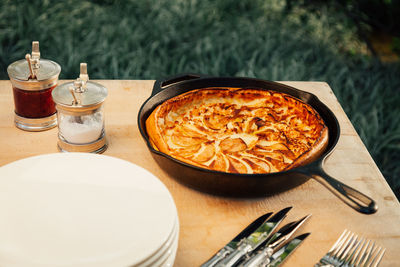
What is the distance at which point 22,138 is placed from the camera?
4.52ft

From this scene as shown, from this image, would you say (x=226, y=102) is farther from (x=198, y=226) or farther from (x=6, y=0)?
(x=6, y=0)

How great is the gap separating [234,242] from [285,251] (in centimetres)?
12

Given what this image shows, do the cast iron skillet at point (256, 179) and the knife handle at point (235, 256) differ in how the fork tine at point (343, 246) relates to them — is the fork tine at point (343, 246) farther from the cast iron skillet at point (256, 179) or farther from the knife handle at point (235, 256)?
the knife handle at point (235, 256)

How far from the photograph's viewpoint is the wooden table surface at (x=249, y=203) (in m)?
1.07

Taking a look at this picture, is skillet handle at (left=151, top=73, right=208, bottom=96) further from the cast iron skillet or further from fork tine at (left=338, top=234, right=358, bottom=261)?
fork tine at (left=338, top=234, right=358, bottom=261)

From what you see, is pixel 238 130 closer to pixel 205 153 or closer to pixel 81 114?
pixel 205 153

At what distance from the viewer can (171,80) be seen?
1.52 metres

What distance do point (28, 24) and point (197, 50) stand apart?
1257 millimetres

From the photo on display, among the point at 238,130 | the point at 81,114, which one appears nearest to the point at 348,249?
the point at 238,130

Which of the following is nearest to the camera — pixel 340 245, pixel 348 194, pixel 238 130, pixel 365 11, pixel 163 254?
pixel 163 254

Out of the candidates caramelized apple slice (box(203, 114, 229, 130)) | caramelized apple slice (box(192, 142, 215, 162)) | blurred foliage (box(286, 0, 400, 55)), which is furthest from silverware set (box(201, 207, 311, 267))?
blurred foliage (box(286, 0, 400, 55))

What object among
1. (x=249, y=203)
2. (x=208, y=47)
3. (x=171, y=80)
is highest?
(x=171, y=80)

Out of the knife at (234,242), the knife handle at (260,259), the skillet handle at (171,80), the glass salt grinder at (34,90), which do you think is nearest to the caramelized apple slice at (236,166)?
the knife at (234,242)

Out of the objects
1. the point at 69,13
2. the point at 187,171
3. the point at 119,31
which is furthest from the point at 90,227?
the point at 69,13
